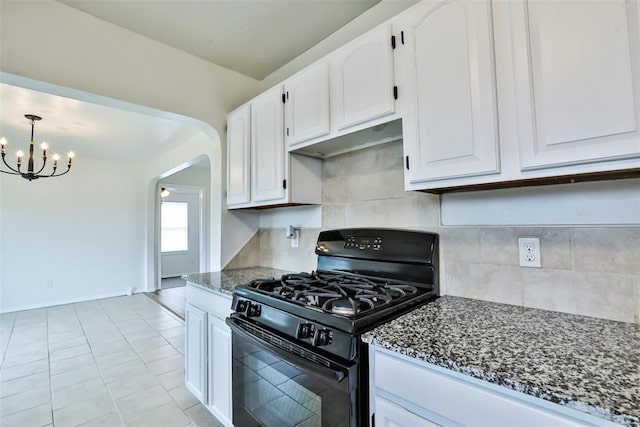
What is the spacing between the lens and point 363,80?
57.2 inches

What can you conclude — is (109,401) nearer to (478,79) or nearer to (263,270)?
(263,270)

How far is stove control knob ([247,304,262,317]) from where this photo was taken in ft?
4.55

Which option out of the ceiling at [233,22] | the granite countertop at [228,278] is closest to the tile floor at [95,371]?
the granite countertop at [228,278]

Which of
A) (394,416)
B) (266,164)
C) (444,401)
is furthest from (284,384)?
(266,164)

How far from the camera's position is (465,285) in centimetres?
140

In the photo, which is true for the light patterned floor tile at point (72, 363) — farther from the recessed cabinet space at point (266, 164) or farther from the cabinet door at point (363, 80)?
the cabinet door at point (363, 80)

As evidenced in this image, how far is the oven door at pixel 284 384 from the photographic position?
3.21 ft

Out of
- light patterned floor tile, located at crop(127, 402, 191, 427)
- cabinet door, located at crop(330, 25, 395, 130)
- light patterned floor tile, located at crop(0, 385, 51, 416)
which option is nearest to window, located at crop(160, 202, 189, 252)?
light patterned floor tile, located at crop(0, 385, 51, 416)

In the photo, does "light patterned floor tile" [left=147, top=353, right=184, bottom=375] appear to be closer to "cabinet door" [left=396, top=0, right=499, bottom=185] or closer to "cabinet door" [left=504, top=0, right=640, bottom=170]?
"cabinet door" [left=396, top=0, right=499, bottom=185]

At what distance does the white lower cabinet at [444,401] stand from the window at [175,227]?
7589 mm

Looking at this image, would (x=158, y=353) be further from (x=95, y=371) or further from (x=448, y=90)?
(x=448, y=90)

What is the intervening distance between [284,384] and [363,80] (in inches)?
56.3

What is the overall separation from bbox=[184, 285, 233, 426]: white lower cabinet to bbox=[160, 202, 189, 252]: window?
6.05 metres

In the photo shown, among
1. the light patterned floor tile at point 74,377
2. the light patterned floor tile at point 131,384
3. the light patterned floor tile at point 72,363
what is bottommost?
the light patterned floor tile at point 131,384
